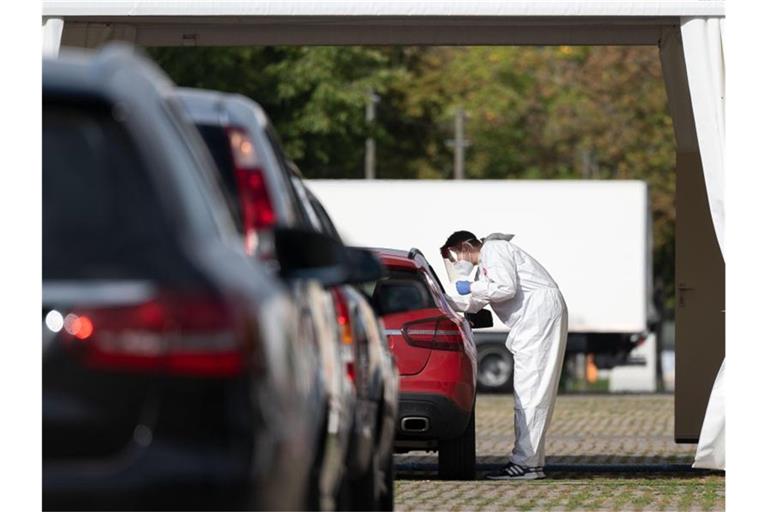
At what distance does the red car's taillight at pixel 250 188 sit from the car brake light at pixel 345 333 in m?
0.93

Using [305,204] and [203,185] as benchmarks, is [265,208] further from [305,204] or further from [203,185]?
[305,204]

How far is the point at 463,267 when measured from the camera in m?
14.7

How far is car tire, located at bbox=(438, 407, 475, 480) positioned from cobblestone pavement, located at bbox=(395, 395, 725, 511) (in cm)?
12

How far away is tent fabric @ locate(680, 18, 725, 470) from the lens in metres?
13.4

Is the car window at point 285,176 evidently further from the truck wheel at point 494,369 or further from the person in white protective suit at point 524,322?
the truck wheel at point 494,369

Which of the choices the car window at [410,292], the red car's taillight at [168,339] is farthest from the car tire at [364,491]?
the car window at [410,292]

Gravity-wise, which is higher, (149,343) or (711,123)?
(711,123)

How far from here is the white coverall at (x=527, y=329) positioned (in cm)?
1438

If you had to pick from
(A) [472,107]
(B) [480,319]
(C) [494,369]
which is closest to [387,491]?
(B) [480,319]

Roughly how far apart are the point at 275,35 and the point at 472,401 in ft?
9.63

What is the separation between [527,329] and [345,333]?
7.31 metres

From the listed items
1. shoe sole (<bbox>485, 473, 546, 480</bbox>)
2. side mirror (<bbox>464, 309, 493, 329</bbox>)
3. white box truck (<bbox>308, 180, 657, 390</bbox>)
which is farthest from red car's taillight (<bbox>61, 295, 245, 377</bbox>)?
white box truck (<bbox>308, 180, 657, 390</bbox>)
